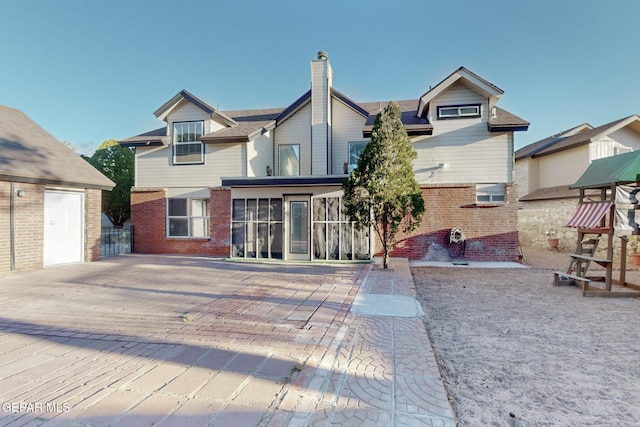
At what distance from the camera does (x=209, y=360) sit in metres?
3.27

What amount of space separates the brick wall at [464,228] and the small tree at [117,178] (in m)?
17.6

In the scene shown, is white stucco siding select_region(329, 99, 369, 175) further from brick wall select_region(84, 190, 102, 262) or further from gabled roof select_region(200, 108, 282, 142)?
brick wall select_region(84, 190, 102, 262)

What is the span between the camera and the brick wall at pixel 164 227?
1282cm

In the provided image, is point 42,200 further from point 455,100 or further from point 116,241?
point 455,100

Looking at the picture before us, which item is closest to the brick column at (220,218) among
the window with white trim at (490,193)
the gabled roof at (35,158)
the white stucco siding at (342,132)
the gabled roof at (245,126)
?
the gabled roof at (245,126)

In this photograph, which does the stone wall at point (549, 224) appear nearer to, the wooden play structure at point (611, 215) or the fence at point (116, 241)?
the wooden play structure at point (611, 215)

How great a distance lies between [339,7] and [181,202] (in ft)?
34.8

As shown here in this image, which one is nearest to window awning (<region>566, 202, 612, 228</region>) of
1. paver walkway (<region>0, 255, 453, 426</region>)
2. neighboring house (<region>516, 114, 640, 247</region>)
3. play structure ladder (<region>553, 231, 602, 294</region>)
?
play structure ladder (<region>553, 231, 602, 294</region>)

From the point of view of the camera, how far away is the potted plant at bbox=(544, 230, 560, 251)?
582 inches

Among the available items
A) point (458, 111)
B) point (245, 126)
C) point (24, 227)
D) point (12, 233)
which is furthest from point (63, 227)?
point (458, 111)

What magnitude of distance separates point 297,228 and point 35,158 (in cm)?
862

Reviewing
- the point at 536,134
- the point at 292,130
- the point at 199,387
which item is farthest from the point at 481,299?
the point at 536,134

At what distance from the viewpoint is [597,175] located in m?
7.35

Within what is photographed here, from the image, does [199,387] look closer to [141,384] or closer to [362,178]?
[141,384]
